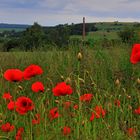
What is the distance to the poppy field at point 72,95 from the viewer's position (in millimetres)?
2725

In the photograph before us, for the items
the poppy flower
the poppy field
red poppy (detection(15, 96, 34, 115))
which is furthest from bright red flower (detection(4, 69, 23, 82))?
the poppy flower

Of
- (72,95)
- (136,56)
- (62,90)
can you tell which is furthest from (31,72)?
(72,95)

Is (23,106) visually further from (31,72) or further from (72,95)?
(72,95)

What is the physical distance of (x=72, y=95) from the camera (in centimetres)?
485

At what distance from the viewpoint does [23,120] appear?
3334 mm

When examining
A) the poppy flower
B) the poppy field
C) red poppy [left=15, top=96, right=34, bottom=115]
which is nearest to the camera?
the poppy flower

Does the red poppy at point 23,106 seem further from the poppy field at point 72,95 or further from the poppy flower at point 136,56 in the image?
the poppy flower at point 136,56

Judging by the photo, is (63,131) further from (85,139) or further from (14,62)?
(14,62)

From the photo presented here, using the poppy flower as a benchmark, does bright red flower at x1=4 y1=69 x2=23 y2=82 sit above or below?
below

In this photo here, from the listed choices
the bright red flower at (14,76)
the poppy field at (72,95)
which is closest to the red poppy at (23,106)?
the poppy field at (72,95)

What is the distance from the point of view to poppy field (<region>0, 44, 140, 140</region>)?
107 inches

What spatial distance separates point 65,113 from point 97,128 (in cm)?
26

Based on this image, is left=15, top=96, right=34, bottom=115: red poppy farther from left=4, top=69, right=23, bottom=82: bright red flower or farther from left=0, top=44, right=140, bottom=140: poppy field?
left=4, top=69, right=23, bottom=82: bright red flower

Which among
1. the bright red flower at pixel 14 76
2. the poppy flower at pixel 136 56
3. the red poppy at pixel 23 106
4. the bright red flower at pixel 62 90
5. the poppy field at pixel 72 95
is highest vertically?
the poppy flower at pixel 136 56
